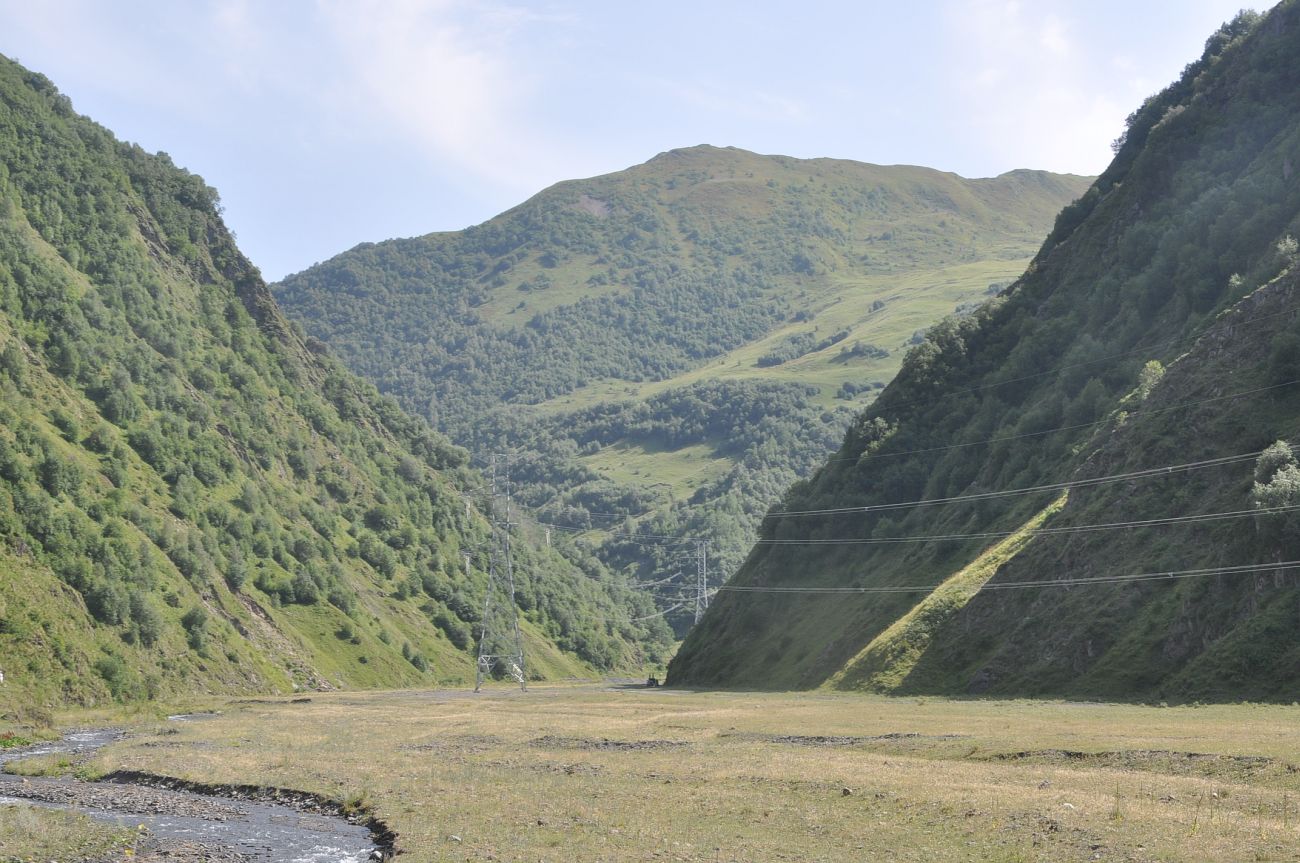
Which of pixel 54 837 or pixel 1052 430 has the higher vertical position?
pixel 1052 430

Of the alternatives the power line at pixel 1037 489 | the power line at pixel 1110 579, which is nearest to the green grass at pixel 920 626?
the power line at pixel 1110 579

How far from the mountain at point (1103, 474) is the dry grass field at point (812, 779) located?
9.85 meters

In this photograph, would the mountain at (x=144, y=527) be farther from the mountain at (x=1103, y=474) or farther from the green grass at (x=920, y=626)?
the green grass at (x=920, y=626)

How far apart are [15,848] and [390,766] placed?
21.9m

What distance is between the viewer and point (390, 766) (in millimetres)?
57812

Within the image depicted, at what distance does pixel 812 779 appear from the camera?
4675cm

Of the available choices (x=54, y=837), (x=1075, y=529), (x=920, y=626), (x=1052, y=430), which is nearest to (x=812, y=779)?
(x=54, y=837)

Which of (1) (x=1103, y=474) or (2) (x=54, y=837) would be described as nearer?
(2) (x=54, y=837)

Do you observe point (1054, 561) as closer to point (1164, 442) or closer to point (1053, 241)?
point (1164, 442)

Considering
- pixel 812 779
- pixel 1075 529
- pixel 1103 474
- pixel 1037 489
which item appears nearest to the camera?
pixel 812 779

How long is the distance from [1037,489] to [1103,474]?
12.5 m

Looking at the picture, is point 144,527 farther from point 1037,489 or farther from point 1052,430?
point 1052,430

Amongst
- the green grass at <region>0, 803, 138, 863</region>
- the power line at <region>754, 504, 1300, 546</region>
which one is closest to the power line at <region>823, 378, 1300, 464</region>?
the power line at <region>754, 504, 1300, 546</region>

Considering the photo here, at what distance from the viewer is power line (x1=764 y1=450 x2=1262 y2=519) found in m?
82.3
